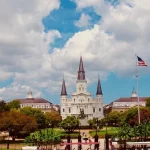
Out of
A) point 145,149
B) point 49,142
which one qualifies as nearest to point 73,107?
point 49,142

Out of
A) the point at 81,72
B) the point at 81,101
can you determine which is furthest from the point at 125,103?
the point at 81,72

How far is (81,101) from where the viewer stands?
6624 inches

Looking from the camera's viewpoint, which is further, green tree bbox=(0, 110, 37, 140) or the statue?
the statue

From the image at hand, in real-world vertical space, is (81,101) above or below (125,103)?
below

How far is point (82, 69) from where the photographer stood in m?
168

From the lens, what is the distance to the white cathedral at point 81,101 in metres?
168

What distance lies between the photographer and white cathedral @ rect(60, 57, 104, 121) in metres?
168

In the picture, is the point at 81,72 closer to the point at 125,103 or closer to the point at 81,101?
the point at 81,101

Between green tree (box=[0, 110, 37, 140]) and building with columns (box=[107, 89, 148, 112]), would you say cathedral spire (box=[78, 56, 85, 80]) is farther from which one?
green tree (box=[0, 110, 37, 140])

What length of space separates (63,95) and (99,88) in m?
15.3

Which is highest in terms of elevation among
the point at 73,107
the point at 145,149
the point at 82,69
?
the point at 82,69

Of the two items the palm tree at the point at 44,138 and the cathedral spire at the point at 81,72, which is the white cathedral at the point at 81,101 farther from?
the palm tree at the point at 44,138

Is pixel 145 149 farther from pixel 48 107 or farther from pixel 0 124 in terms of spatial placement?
pixel 48 107

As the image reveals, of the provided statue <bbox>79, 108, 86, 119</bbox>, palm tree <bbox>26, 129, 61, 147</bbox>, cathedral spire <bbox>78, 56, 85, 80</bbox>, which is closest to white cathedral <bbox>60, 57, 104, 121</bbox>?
cathedral spire <bbox>78, 56, 85, 80</bbox>
